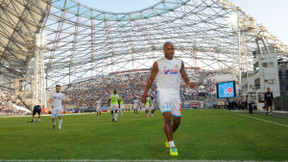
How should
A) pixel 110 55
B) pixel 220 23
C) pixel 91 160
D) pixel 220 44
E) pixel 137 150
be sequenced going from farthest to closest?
1. pixel 110 55
2. pixel 220 44
3. pixel 220 23
4. pixel 137 150
5. pixel 91 160

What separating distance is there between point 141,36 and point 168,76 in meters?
52.7

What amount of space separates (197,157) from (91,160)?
5.18 ft

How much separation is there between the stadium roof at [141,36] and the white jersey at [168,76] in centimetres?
3939

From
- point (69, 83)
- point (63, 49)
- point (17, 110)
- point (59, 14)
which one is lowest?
point (17, 110)


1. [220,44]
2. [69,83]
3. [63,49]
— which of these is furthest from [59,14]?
[220,44]

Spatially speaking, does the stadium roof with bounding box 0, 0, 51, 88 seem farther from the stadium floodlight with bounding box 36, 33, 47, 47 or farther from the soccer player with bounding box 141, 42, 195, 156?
the soccer player with bounding box 141, 42, 195, 156

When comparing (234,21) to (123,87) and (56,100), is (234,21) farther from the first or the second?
(56,100)

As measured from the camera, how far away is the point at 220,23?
46469mm

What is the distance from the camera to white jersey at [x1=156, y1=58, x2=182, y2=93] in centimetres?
461

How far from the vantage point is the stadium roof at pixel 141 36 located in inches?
1724

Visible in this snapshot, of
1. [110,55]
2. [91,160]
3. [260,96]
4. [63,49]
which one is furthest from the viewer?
[110,55]

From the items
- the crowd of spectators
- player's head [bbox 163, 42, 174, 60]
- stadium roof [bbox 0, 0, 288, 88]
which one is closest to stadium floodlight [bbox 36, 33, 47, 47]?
stadium roof [bbox 0, 0, 288, 88]

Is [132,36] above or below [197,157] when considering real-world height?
above

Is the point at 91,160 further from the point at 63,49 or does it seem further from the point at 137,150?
the point at 63,49
